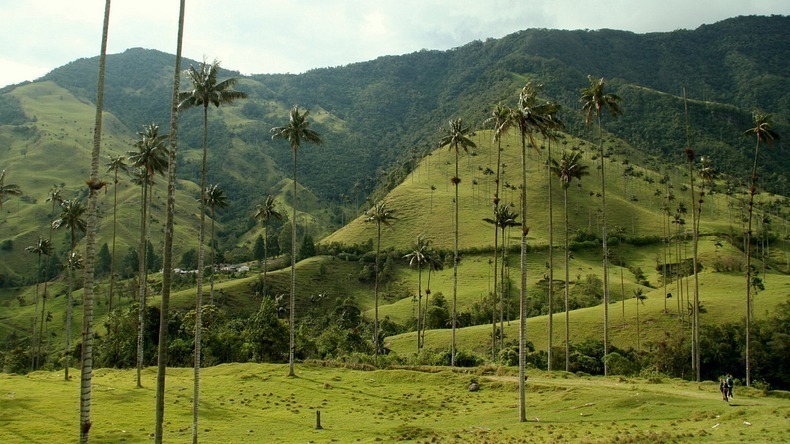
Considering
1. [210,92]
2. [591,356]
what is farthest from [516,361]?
[210,92]

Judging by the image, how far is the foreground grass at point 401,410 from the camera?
1373 inches

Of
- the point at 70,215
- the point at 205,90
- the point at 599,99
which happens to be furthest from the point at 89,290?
the point at 599,99

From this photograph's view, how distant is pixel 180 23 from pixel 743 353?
97822 mm

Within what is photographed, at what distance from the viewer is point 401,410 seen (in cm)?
4847

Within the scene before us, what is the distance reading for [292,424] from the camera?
145ft

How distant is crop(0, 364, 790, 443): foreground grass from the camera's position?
1373 inches

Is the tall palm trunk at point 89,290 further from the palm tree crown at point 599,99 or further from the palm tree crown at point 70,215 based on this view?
the palm tree crown at point 599,99

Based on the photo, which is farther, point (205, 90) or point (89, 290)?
point (205, 90)

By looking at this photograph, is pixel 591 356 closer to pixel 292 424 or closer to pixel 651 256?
pixel 292 424

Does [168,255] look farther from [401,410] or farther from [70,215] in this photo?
[70,215]

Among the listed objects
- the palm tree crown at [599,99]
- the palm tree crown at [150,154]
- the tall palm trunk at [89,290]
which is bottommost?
the tall palm trunk at [89,290]

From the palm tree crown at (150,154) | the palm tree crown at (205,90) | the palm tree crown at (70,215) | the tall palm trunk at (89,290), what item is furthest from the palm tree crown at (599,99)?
the palm tree crown at (70,215)

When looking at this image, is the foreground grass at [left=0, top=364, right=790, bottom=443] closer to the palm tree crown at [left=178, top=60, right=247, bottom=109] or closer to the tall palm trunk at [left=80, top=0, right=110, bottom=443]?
the tall palm trunk at [left=80, top=0, right=110, bottom=443]

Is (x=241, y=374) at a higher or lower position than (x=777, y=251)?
lower
